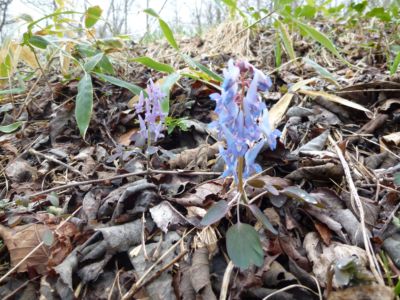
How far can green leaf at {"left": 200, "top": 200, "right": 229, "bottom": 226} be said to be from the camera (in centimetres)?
116

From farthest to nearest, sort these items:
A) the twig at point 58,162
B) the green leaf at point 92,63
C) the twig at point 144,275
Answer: the green leaf at point 92,63, the twig at point 58,162, the twig at point 144,275

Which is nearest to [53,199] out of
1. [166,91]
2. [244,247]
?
[166,91]

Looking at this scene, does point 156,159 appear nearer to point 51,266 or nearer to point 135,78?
point 51,266

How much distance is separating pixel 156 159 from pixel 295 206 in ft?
2.80

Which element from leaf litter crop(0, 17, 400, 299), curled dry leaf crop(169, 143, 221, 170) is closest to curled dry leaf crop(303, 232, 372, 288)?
leaf litter crop(0, 17, 400, 299)

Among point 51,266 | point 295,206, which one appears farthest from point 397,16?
point 51,266

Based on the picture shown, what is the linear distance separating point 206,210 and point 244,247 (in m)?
0.39

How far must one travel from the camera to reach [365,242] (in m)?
1.18

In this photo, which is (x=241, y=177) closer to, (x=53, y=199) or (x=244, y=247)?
(x=244, y=247)

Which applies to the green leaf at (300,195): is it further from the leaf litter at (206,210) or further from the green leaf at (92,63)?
the green leaf at (92,63)

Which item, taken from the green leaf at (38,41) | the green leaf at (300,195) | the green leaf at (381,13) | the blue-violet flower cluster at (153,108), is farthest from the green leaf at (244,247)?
the green leaf at (381,13)

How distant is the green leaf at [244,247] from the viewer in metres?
1.06

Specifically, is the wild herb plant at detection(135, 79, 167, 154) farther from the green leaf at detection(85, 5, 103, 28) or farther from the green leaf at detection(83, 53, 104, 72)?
the green leaf at detection(85, 5, 103, 28)

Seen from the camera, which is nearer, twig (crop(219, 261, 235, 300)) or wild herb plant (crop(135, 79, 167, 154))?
twig (crop(219, 261, 235, 300))
